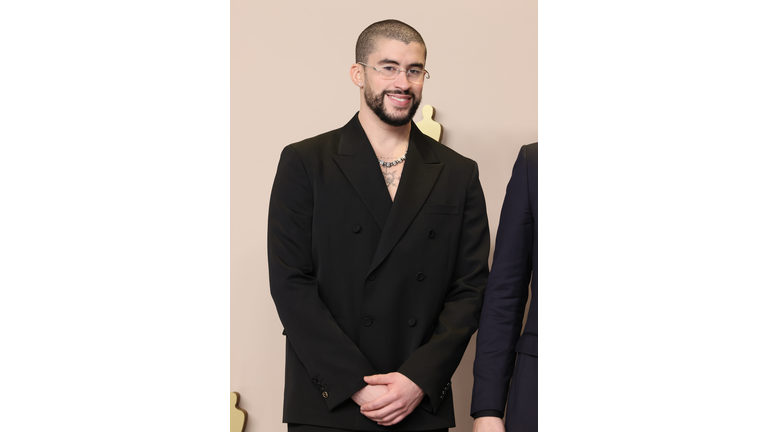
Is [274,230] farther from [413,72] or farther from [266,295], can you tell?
[266,295]

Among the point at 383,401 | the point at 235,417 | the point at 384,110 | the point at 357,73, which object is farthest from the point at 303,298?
the point at 235,417

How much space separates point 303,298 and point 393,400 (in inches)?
13.2

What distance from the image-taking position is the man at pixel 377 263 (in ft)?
4.96

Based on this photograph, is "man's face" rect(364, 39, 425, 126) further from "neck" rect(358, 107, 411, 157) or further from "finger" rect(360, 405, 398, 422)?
"finger" rect(360, 405, 398, 422)

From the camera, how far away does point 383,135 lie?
175cm

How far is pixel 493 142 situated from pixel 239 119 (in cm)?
103

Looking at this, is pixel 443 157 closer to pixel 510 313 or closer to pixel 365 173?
pixel 365 173

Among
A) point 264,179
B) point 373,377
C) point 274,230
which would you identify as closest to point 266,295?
point 264,179

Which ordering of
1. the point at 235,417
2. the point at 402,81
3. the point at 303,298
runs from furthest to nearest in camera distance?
the point at 235,417 → the point at 402,81 → the point at 303,298

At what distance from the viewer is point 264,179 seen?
8.04 feet

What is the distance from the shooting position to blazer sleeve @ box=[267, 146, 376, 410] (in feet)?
4.90

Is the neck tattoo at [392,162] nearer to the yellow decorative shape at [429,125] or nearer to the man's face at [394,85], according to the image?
the man's face at [394,85]

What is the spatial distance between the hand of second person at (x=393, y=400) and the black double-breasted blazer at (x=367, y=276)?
0.9 inches

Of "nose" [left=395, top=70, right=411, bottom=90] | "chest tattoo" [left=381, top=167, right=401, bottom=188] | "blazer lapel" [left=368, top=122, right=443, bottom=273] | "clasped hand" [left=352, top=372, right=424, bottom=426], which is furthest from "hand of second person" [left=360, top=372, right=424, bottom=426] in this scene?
"nose" [left=395, top=70, right=411, bottom=90]
